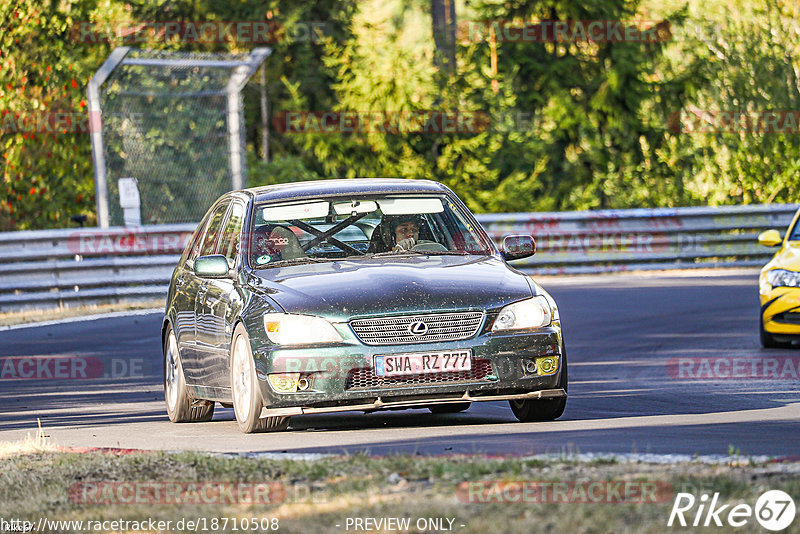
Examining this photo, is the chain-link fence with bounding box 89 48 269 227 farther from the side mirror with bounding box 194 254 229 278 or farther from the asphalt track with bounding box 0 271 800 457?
the side mirror with bounding box 194 254 229 278

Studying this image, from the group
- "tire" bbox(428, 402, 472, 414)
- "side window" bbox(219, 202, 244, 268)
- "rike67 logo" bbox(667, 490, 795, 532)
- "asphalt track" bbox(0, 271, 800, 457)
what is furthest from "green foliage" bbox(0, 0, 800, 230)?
"rike67 logo" bbox(667, 490, 795, 532)

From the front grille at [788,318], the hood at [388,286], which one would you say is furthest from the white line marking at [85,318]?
the hood at [388,286]

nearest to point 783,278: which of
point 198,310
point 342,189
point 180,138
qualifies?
point 342,189

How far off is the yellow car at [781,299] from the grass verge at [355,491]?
7601mm

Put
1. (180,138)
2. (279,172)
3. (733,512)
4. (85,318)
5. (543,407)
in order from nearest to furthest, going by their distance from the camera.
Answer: (733,512) < (543,407) < (85,318) < (180,138) < (279,172)

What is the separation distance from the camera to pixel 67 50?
2914 centimetres

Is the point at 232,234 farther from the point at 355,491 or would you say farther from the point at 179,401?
the point at 355,491

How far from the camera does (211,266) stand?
417 inches

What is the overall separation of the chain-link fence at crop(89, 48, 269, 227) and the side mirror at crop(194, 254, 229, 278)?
13552 millimetres

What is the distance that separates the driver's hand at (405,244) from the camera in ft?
35.4

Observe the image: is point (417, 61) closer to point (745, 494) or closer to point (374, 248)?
point (374, 248)

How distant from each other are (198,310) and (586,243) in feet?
52.2

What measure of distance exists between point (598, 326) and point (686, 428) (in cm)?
835

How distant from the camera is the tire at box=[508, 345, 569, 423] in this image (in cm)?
992
